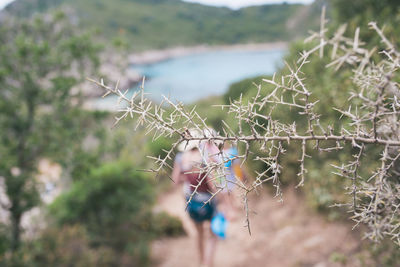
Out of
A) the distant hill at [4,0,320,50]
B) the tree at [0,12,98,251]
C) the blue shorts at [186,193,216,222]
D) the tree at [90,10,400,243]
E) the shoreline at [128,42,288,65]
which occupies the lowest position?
the shoreline at [128,42,288,65]

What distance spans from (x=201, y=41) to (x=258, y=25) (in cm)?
1683

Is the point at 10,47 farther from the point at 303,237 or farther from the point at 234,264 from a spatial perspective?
the point at 303,237

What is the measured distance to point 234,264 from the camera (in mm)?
6117

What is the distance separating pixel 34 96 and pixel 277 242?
5.36 metres

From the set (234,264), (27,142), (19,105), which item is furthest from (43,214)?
(234,264)

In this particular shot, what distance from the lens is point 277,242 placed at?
6.26m

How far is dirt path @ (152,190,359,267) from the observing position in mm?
5270

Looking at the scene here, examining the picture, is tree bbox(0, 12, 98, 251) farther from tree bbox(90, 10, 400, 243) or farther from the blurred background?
tree bbox(90, 10, 400, 243)

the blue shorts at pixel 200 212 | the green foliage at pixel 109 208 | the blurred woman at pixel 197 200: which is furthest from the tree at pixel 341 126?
the green foliage at pixel 109 208

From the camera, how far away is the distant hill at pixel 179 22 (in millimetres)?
54094

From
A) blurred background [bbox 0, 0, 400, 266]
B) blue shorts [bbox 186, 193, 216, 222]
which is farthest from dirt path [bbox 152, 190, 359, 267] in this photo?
blue shorts [bbox 186, 193, 216, 222]

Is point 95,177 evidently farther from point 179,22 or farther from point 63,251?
point 179,22

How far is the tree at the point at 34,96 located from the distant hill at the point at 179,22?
4614cm

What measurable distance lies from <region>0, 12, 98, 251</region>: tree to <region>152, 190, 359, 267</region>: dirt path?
3.36 meters
